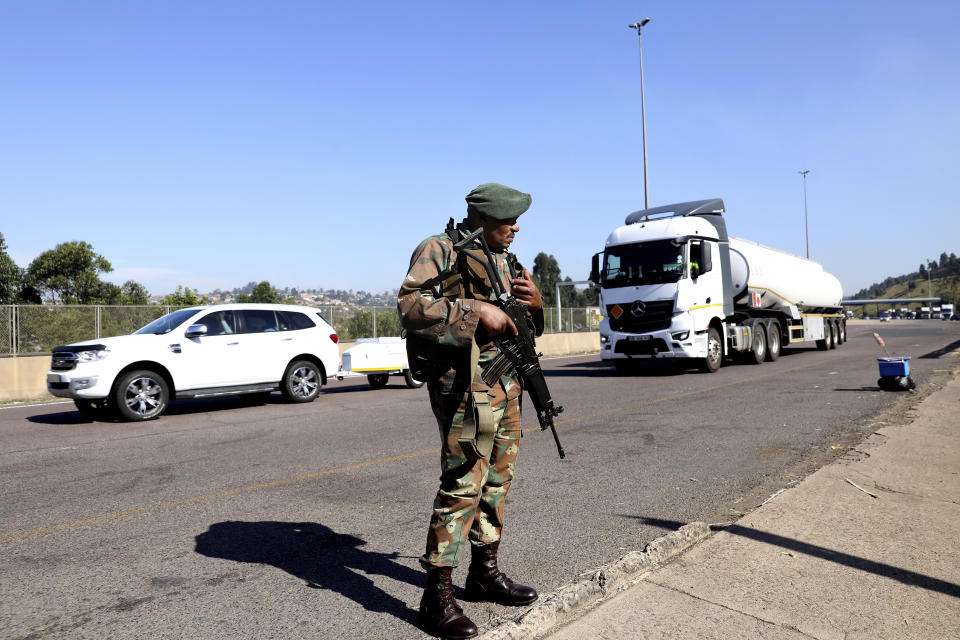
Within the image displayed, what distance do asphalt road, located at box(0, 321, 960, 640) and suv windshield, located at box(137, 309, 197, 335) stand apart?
5.03 feet

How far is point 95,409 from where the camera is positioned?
11.3 m

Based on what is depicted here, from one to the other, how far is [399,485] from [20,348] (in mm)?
13690

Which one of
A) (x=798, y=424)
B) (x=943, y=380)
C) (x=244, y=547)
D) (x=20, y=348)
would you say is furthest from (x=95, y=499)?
(x=943, y=380)


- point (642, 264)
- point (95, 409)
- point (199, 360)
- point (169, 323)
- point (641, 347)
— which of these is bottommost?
point (95, 409)

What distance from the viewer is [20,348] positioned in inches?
619

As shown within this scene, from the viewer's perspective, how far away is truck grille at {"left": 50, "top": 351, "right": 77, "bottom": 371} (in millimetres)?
10375

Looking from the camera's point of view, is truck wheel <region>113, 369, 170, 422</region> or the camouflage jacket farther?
truck wheel <region>113, 369, 170, 422</region>

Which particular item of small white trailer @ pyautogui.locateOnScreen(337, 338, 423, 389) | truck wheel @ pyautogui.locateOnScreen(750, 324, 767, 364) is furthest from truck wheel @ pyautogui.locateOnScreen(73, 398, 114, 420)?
truck wheel @ pyautogui.locateOnScreen(750, 324, 767, 364)

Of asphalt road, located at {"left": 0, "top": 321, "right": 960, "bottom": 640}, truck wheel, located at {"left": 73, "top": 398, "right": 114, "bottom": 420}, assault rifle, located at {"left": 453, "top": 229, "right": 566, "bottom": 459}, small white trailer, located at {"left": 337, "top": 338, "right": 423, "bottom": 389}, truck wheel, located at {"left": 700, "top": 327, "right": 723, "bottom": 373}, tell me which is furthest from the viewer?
truck wheel, located at {"left": 700, "top": 327, "right": 723, "bottom": 373}

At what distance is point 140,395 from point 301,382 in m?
2.76

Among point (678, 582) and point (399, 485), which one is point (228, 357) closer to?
point (399, 485)

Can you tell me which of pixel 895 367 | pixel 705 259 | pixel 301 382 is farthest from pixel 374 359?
pixel 895 367

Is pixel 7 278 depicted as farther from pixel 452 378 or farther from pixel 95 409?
pixel 452 378

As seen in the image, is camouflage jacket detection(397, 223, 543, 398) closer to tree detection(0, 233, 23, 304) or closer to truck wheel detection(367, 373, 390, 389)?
truck wheel detection(367, 373, 390, 389)
